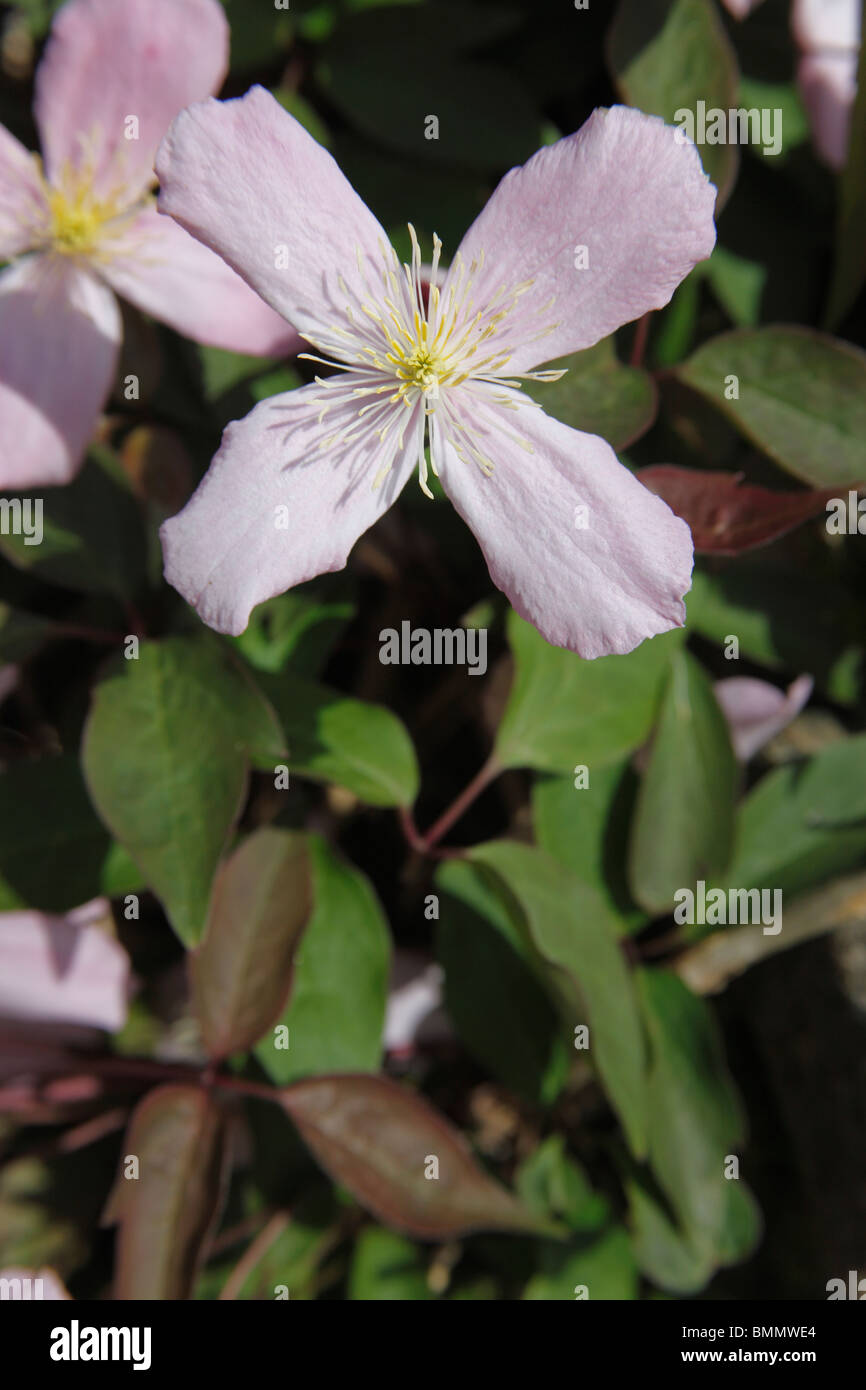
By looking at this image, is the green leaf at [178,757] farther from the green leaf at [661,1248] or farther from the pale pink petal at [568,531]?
the green leaf at [661,1248]

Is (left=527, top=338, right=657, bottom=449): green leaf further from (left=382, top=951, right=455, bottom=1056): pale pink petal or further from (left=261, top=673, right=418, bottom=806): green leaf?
(left=382, top=951, right=455, bottom=1056): pale pink petal

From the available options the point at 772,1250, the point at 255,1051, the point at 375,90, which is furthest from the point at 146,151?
the point at 772,1250

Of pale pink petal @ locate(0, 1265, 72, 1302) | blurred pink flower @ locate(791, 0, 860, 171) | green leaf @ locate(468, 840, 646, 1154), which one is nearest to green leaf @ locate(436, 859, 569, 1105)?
green leaf @ locate(468, 840, 646, 1154)

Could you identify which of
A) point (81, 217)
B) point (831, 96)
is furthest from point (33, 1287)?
point (831, 96)

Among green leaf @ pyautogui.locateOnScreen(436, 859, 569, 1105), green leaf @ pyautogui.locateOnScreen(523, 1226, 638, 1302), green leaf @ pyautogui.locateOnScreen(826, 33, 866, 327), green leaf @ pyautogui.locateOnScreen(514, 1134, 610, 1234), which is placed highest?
green leaf @ pyautogui.locateOnScreen(826, 33, 866, 327)

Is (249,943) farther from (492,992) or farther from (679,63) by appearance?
(679,63)
